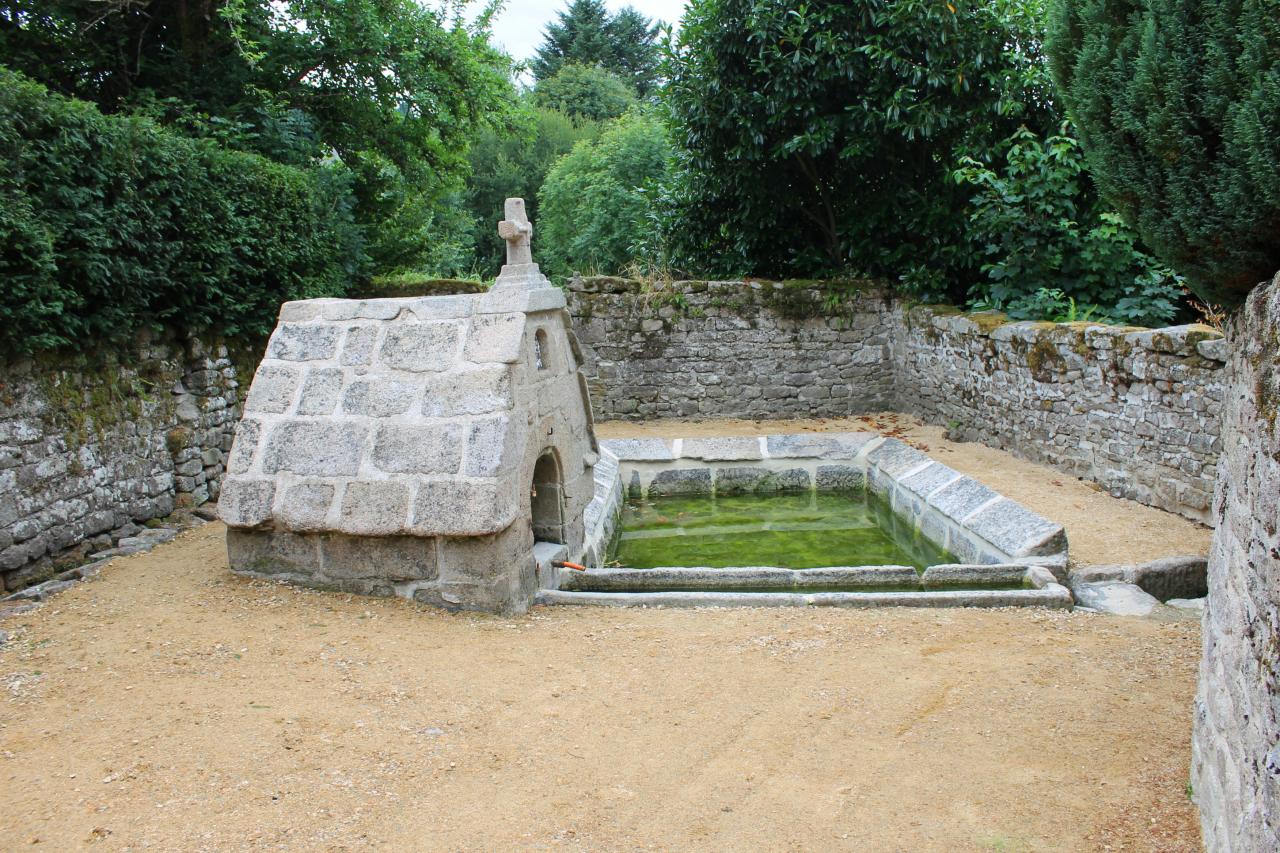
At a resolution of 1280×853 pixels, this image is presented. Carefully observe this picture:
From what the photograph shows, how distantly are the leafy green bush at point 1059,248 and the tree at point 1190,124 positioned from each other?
22.7 feet

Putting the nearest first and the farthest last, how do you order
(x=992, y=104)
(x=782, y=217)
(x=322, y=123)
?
1. (x=992, y=104)
2. (x=322, y=123)
3. (x=782, y=217)

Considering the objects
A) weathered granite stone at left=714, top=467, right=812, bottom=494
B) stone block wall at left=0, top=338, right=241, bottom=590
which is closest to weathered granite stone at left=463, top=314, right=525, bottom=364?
stone block wall at left=0, top=338, right=241, bottom=590

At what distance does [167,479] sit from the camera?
7926 mm

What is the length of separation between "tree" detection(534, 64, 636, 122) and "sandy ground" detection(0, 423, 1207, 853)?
105ft

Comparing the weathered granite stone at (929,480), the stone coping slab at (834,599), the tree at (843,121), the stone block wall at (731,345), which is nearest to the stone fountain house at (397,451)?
the stone coping slab at (834,599)

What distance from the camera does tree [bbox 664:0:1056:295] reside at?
11961mm

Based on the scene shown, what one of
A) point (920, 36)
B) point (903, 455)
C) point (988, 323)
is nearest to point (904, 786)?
point (903, 455)

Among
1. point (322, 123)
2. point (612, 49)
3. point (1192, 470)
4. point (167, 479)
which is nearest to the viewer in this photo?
point (1192, 470)

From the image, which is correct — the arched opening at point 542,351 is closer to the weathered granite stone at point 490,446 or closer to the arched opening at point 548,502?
the arched opening at point 548,502

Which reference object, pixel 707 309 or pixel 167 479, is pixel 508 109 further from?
pixel 167 479

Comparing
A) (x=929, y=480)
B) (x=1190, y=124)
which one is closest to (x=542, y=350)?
(x=1190, y=124)

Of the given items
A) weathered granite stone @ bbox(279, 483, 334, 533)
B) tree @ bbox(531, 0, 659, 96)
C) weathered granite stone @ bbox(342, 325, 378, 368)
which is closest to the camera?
weathered granite stone @ bbox(279, 483, 334, 533)

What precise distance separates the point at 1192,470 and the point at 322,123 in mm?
11516

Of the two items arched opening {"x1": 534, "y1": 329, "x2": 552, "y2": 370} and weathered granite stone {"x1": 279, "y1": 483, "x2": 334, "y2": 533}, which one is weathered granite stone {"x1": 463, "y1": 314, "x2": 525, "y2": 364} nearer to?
arched opening {"x1": 534, "y1": 329, "x2": 552, "y2": 370}
